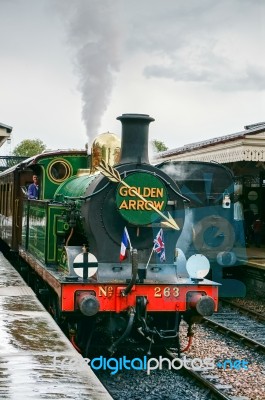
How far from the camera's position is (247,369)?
7926 millimetres

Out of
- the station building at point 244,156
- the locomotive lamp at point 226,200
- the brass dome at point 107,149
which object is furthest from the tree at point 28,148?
the brass dome at point 107,149

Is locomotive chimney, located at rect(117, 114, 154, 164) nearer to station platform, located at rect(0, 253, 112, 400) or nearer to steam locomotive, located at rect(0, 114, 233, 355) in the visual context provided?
steam locomotive, located at rect(0, 114, 233, 355)

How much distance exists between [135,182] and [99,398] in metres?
3.49

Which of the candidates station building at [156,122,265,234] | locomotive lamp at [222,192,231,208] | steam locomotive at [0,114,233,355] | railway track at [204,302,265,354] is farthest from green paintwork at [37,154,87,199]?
station building at [156,122,265,234]

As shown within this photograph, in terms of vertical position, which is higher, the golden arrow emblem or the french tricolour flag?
the golden arrow emblem

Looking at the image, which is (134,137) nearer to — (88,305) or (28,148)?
(88,305)

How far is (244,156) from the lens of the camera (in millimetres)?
14531

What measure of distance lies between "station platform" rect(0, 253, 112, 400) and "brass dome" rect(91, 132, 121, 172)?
2.19 metres

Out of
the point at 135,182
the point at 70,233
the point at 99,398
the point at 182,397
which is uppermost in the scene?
the point at 135,182

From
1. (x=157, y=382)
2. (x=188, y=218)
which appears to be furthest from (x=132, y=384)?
(x=188, y=218)

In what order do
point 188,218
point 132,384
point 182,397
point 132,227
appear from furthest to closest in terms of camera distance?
point 188,218 → point 132,227 → point 132,384 → point 182,397

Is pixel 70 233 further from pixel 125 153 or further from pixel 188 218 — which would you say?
pixel 188 218

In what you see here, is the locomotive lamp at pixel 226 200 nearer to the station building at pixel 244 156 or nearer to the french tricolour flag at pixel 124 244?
the station building at pixel 244 156

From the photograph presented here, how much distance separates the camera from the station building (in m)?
14.6
